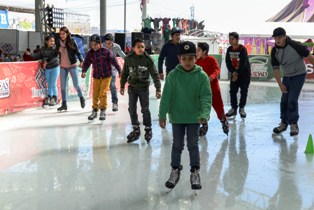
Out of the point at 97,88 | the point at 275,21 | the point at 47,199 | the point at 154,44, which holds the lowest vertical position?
the point at 47,199

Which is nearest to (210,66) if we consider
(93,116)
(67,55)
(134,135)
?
(134,135)

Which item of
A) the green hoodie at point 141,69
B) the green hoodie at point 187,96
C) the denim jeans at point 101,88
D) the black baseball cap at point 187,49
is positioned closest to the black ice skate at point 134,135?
the green hoodie at point 141,69

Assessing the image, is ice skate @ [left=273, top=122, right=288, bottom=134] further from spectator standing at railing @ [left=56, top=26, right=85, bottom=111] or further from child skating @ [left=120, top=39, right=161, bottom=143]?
spectator standing at railing @ [left=56, top=26, right=85, bottom=111]

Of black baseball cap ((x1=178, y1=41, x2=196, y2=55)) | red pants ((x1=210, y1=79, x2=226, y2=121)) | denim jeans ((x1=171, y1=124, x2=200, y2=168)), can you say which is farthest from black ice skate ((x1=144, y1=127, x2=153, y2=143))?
black baseball cap ((x1=178, y1=41, x2=196, y2=55))

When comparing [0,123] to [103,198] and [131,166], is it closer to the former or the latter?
[131,166]

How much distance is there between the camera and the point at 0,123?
7.14m

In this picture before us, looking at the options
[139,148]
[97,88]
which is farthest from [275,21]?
[139,148]

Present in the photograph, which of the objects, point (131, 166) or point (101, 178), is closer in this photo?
point (101, 178)

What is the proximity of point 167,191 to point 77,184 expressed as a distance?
833 millimetres

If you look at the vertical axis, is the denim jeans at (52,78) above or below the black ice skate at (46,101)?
above

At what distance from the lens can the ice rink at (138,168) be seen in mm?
3523

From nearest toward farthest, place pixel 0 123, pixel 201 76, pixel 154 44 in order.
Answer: pixel 201 76 → pixel 0 123 → pixel 154 44

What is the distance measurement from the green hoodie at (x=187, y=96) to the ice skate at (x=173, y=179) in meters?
0.46

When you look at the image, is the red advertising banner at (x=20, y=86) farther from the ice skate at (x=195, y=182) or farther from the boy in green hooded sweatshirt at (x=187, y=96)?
the ice skate at (x=195, y=182)
